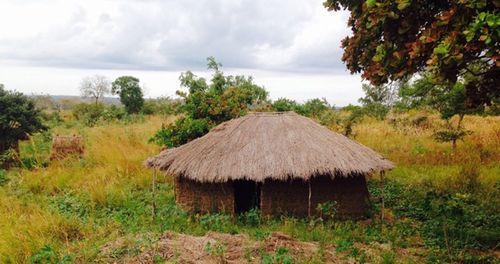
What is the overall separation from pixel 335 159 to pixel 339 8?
2.86 meters

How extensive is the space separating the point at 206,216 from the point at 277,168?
1.57m

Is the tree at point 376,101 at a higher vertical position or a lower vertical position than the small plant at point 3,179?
higher

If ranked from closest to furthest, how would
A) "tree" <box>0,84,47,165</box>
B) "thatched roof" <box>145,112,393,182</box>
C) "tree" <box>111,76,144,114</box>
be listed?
"thatched roof" <box>145,112,393,182</box> → "tree" <box>0,84,47,165</box> → "tree" <box>111,76,144,114</box>

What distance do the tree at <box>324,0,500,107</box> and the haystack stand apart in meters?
9.84

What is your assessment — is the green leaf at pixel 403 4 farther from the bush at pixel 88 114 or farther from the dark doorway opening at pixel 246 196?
the bush at pixel 88 114

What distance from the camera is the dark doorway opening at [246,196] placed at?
10.5 m

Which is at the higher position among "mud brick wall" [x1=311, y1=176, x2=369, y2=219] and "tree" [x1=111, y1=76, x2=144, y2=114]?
"tree" [x1=111, y1=76, x2=144, y2=114]

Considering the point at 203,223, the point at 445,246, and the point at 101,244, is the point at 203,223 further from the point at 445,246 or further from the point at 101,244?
the point at 445,246

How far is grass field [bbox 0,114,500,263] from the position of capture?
268 inches

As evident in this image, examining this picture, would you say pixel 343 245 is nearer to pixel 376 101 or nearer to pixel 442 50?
pixel 442 50

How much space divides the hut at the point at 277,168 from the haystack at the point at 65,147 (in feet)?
18.2

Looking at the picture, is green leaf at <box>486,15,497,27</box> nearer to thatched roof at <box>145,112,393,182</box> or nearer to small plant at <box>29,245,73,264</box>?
thatched roof at <box>145,112,393,182</box>

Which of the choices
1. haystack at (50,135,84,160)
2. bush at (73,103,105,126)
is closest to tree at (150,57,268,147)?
haystack at (50,135,84,160)

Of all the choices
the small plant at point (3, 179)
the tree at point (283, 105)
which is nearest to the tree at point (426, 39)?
the tree at point (283, 105)
